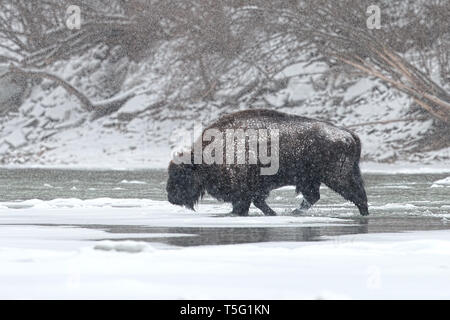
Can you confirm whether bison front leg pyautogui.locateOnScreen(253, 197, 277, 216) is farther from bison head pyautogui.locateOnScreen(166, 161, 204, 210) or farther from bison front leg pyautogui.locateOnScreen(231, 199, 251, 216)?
bison head pyautogui.locateOnScreen(166, 161, 204, 210)

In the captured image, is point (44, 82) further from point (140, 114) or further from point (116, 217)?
point (116, 217)

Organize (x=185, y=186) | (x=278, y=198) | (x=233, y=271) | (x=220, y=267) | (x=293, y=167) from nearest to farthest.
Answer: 1. (x=233, y=271)
2. (x=220, y=267)
3. (x=293, y=167)
4. (x=185, y=186)
5. (x=278, y=198)

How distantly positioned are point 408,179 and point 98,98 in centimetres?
1839

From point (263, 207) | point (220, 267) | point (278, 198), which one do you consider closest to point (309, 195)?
point (263, 207)

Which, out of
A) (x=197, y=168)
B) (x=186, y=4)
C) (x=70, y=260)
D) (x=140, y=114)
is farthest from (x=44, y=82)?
(x=70, y=260)

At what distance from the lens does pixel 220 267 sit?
746 centimetres

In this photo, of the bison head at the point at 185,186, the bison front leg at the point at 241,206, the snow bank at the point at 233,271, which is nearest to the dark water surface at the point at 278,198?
the bison front leg at the point at 241,206

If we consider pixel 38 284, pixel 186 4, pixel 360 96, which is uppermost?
pixel 186 4

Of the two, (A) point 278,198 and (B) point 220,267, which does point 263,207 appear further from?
(B) point 220,267

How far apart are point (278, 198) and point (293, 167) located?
391 centimetres

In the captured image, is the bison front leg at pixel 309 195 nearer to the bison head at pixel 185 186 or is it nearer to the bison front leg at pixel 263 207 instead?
the bison front leg at pixel 263 207

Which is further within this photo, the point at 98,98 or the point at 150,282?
the point at 98,98

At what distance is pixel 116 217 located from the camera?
12.9 meters

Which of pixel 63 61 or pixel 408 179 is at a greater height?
pixel 63 61
